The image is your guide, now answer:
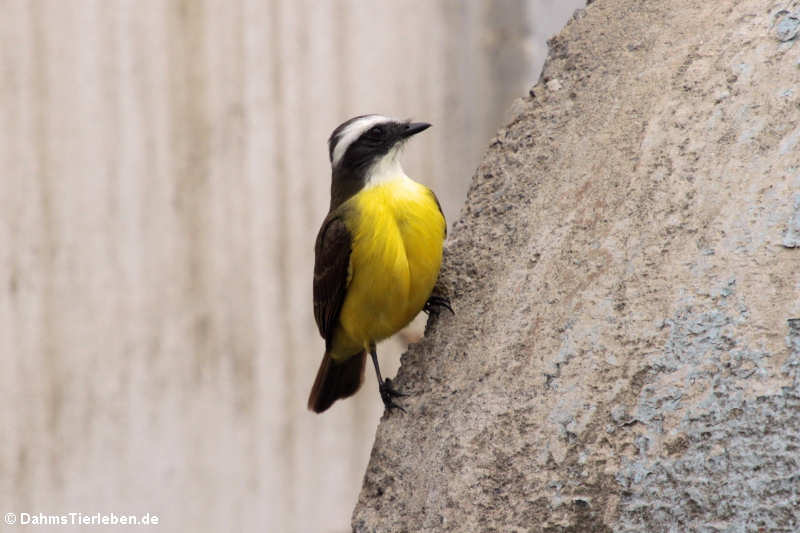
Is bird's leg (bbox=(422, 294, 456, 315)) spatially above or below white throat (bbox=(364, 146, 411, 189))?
below

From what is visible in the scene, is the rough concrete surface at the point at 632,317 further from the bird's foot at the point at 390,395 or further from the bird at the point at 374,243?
the bird at the point at 374,243

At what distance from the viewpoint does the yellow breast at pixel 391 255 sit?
4.14m

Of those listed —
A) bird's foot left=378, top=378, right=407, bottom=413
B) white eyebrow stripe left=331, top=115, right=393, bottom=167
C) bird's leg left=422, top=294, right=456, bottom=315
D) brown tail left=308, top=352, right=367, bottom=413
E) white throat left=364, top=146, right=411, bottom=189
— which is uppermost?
white eyebrow stripe left=331, top=115, right=393, bottom=167

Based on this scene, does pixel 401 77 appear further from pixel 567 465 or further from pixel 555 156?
pixel 567 465

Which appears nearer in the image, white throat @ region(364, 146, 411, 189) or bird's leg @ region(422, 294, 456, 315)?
bird's leg @ region(422, 294, 456, 315)

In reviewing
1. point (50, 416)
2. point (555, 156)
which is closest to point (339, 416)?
point (50, 416)

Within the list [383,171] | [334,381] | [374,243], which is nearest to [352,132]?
[383,171]

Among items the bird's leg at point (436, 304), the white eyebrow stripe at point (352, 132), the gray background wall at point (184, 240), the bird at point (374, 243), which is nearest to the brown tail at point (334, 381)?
the bird at point (374, 243)

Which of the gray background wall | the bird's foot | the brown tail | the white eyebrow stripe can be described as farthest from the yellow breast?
the gray background wall

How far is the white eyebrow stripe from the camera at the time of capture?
4.55 m

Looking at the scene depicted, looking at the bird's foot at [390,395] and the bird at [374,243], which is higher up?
the bird at [374,243]

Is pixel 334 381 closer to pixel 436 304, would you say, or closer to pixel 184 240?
pixel 436 304

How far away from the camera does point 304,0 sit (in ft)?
24.3

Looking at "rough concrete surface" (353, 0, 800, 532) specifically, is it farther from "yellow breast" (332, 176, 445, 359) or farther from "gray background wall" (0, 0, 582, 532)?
"gray background wall" (0, 0, 582, 532)
